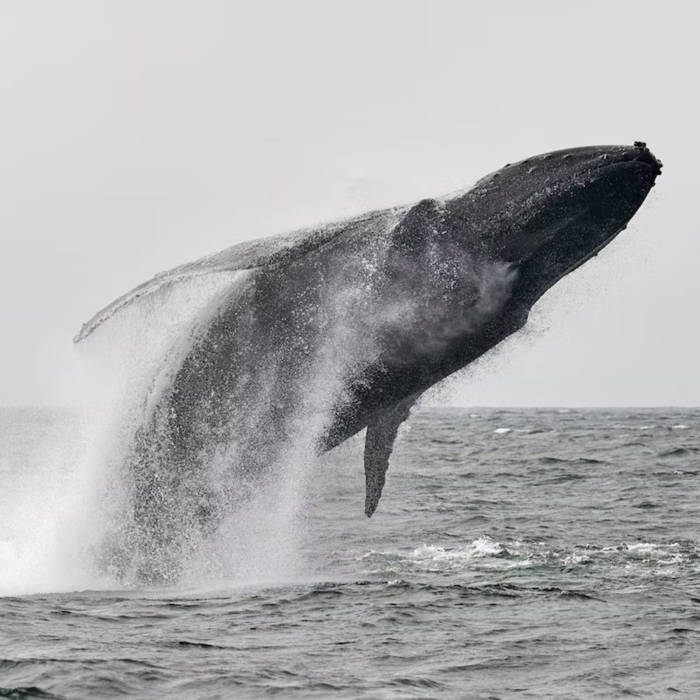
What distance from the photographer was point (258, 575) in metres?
14.7

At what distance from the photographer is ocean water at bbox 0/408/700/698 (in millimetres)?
9586

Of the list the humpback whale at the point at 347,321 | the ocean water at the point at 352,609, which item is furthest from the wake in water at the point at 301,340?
the ocean water at the point at 352,609

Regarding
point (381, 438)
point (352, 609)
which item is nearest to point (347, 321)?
point (381, 438)

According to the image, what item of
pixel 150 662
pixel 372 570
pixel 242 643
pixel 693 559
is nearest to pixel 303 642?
pixel 242 643

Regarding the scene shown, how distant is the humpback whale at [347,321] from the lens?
11.0 m

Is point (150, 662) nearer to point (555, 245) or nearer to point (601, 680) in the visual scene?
point (601, 680)

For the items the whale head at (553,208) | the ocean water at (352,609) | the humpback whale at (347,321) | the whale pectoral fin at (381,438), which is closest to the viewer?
the ocean water at (352,609)

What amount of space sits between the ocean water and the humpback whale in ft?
2.53

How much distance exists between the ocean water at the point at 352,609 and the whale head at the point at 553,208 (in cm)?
314

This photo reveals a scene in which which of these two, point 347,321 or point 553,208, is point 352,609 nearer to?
point 347,321

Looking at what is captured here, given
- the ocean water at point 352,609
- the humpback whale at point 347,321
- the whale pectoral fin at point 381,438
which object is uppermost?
the humpback whale at point 347,321

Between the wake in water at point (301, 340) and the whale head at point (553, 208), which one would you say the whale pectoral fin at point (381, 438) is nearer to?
the wake in water at point (301, 340)

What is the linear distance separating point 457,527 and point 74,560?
913 centimetres

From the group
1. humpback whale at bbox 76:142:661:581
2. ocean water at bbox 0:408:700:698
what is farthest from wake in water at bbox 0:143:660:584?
ocean water at bbox 0:408:700:698
